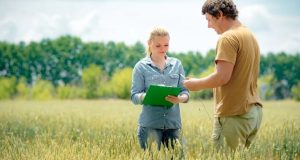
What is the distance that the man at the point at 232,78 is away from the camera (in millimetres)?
3955

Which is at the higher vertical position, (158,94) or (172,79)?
(172,79)

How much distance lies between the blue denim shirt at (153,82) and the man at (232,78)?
670 millimetres

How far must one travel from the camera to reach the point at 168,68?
16.1ft

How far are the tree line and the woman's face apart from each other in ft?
187

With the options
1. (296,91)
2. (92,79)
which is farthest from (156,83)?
(296,91)

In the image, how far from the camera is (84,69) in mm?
66875

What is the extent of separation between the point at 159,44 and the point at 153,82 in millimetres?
404

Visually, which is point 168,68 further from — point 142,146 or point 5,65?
point 5,65

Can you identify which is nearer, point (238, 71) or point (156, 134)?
point (238, 71)

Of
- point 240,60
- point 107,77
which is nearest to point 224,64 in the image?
point 240,60

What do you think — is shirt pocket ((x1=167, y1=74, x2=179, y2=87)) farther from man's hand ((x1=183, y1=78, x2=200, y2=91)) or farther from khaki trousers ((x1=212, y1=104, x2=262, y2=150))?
khaki trousers ((x1=212, y1=104, x2=262, y2=150))

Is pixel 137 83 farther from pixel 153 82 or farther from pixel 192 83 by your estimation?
pixel 192 83

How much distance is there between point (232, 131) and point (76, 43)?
231 ft

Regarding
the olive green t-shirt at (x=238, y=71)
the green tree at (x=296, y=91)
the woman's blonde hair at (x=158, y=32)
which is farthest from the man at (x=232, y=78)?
the green tree at (x=296, y=91)
